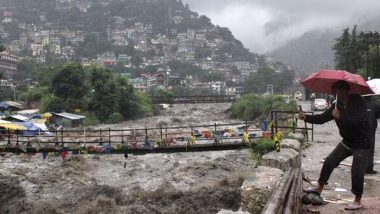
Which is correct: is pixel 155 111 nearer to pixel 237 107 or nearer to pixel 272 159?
pixel 237 107

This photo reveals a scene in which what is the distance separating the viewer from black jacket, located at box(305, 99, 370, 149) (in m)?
5.27

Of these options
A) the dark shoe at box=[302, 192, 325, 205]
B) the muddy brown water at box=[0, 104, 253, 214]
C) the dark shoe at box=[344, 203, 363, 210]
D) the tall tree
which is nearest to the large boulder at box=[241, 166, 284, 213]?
the dark shoe at box=[302, 192, 325, 205]

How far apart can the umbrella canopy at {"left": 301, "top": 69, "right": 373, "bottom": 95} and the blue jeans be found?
2.32 feet

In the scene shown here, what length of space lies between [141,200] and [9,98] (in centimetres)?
6198

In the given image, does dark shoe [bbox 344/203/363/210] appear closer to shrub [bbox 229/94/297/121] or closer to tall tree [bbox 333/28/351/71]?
shrub [bbox 229/94/297/121]

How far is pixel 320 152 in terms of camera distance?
14.5 metres

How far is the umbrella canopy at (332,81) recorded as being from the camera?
5.45m

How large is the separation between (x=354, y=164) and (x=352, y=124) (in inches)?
21.8

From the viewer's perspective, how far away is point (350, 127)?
5.34 m

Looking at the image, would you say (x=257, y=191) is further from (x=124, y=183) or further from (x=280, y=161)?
(x=124, y=183)

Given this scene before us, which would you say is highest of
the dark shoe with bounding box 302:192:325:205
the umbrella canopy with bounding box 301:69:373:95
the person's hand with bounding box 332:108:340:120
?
the umbrella canopy with bounding box 301:69:373:95

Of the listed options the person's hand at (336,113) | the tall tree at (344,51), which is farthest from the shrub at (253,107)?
the person's hand at (336,113)

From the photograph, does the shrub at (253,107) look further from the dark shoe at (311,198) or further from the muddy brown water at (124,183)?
the dark shoe at (311,198)

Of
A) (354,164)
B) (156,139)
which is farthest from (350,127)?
(156,139)
